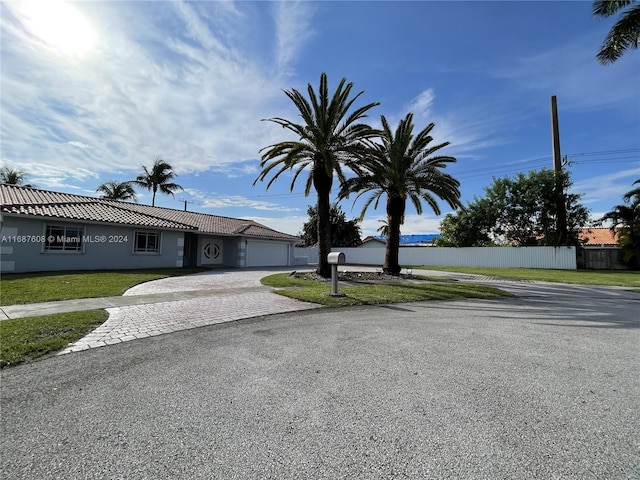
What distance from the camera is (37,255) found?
1541 cm

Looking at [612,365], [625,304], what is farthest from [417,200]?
[612,365]

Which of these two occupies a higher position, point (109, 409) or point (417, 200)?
point (417, 200)

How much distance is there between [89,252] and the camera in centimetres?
1714

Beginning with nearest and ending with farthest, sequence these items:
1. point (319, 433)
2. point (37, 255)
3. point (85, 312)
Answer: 1. point (319, 433)
2. point (85, 312)
3. point (37, 255)

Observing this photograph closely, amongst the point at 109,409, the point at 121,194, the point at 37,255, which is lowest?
the point at 109,409

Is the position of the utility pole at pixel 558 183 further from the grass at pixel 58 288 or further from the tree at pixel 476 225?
the grass at pixel 58 288

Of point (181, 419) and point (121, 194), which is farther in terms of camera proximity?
point (121, 194)

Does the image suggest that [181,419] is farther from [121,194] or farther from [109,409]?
[121,194]

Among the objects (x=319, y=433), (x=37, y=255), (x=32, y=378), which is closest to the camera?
(x=319, y=433)

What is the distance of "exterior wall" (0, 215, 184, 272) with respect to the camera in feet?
48.0

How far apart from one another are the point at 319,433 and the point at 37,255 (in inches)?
735

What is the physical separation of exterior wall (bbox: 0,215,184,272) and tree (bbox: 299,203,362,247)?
77.1 feet

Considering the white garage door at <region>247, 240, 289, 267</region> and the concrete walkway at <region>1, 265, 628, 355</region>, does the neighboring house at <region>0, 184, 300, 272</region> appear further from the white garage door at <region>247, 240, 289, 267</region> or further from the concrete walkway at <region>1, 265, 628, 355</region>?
the concrete walkway at <region>1, 265, 628, 355</region>

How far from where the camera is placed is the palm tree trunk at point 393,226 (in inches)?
704
